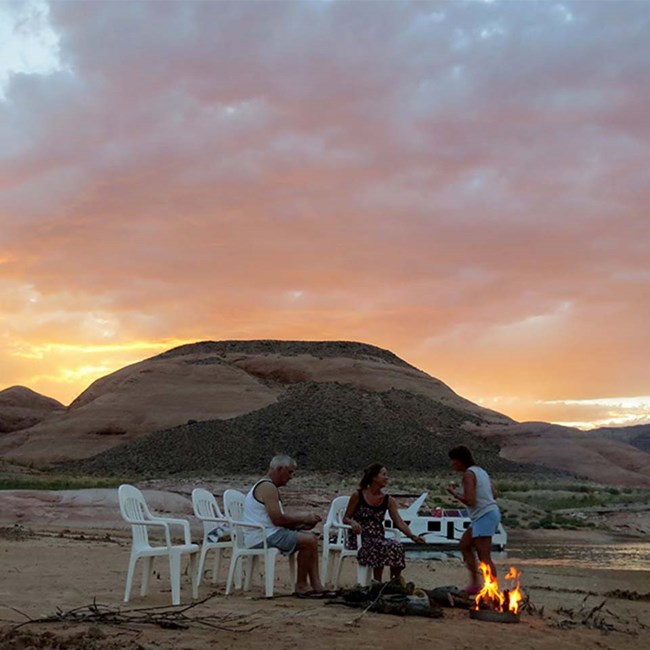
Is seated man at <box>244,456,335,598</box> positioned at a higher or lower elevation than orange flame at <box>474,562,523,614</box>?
higher

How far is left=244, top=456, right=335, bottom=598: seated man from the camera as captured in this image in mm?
9586

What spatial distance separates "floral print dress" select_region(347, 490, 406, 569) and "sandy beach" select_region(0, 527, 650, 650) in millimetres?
911

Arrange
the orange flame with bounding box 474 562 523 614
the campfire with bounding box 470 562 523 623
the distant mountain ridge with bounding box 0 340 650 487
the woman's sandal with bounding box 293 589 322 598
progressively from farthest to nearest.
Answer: the distant mountain ridge with bounding box 0 340 650 487, the woman's sandal with bounding box 293 589 322 598, the orange flame with bounding box 474 562 523 614, the campfire with bounding box 470 562 523 623

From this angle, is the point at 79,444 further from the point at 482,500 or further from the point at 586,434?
the point at 482,500

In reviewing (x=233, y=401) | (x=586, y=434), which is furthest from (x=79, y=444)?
(x=586, y=434)

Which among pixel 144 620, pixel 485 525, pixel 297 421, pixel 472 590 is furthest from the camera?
pixel 297 421

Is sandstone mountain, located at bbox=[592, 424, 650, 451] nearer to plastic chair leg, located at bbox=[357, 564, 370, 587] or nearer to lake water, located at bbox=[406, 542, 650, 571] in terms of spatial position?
lake water, located at bbox=[406, 542, 650, 571]

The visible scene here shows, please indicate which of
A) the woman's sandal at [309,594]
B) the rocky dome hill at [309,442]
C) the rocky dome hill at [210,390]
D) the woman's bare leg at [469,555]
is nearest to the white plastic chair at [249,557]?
the woman's sandal at [309,594]

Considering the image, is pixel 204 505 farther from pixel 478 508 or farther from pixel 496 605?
pixel 496 605

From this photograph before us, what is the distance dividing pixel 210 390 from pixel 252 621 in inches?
2873

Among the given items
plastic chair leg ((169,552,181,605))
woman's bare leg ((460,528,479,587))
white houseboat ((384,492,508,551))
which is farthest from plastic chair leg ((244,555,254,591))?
white houseboat ((384,492,508,551))

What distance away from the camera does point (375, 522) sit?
971 cm

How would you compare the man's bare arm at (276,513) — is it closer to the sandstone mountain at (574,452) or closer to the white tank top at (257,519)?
the white tank top at (257,519)

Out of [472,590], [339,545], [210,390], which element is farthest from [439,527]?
[210,390]
